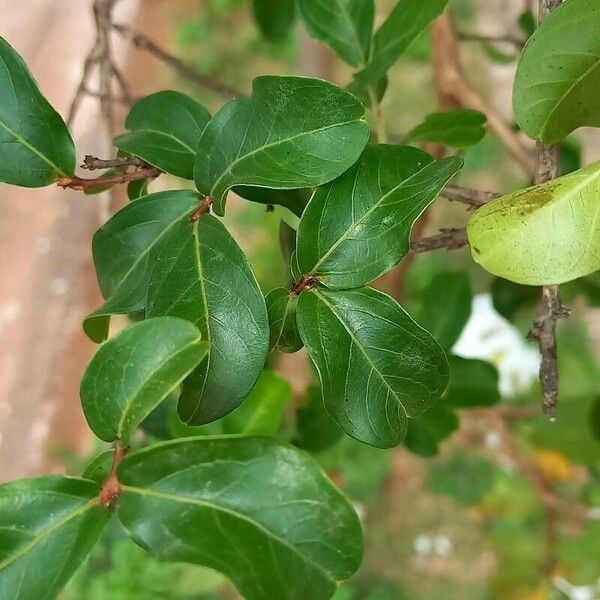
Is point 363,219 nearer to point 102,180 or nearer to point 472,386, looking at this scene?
point 102,180

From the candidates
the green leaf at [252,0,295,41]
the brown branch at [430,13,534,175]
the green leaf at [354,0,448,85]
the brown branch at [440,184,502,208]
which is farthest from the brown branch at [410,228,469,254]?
the green leaf at [252,0,295,41]

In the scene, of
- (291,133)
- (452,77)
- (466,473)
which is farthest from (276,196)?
(466,473)

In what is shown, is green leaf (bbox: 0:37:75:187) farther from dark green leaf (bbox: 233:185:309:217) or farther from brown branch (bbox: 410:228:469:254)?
brown branch (bbox: 410:228:469:254)

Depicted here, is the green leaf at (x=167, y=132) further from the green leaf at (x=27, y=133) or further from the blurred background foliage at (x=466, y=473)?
the blurred background foliage at (x=466, y=473)

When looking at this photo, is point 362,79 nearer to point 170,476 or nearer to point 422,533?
point 170,476

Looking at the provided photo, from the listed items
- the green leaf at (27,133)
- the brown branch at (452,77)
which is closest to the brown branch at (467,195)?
the green leaf at (27,133)
